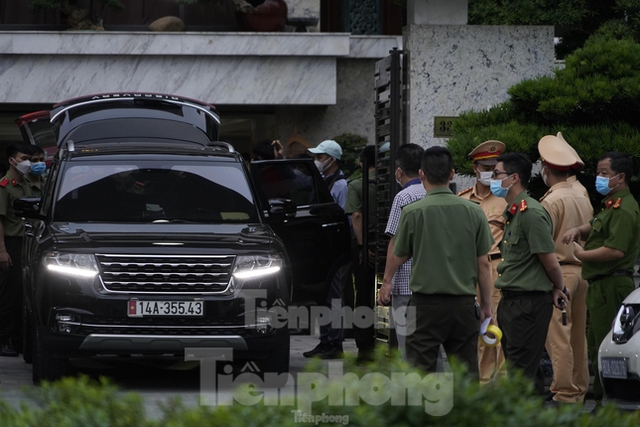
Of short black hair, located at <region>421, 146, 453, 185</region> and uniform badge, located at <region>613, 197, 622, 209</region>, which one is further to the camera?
uniform badge, located at <region>613, 197, 622, 209</region>

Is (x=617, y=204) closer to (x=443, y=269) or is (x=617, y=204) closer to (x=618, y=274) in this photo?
(x=618, y=274)

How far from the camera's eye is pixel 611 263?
8492 millimetres

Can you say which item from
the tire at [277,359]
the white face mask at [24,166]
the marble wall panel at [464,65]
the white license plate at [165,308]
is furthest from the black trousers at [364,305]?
the white face mask at [24,166]

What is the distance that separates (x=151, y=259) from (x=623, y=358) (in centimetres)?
347

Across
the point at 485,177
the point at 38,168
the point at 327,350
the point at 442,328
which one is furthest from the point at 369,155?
→ the point at 442,328

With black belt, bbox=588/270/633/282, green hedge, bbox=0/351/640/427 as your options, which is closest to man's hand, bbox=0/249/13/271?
black belt, bbox=588/270/633/282

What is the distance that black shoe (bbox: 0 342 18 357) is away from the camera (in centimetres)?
1132

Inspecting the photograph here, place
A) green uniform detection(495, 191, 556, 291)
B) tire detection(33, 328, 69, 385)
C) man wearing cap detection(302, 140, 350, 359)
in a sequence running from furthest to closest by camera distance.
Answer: man wearing cap detection(302, 140, 350, 359) → tire detection(33, 328, 69, 385) → green uniform detection(495, 191, 556, 291)

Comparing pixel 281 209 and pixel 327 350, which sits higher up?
pixel 281 209

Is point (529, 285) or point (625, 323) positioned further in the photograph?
point (625, 323)

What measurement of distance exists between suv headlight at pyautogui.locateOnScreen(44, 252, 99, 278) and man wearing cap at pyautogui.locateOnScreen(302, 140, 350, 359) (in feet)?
9.93

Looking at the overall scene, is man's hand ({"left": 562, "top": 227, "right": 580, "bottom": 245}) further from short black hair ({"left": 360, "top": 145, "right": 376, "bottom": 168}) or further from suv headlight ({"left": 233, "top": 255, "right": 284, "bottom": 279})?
short black hair ({"left": 360, "top": 145, "right": 376, "bottom": 168})

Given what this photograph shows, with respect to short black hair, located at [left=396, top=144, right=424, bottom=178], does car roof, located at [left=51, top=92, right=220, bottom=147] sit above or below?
above

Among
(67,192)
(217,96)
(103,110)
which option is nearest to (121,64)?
(217,96)
